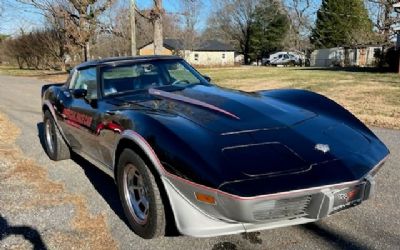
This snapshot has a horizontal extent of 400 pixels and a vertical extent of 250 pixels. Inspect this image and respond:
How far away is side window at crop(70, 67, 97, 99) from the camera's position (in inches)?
184

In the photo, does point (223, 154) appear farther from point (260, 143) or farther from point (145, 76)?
point (145, 76)

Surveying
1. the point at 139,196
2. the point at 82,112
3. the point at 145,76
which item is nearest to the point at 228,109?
the point at 139,196

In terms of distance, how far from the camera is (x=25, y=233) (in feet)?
12.0

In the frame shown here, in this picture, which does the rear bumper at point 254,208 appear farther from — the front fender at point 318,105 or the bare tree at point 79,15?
the bare tree at point 79,15

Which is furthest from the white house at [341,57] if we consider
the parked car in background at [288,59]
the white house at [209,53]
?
the white house at [209,53]

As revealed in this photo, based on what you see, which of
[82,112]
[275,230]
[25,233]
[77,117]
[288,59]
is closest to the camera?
[275,230]

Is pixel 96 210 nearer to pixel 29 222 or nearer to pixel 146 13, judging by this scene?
pixel 29 222

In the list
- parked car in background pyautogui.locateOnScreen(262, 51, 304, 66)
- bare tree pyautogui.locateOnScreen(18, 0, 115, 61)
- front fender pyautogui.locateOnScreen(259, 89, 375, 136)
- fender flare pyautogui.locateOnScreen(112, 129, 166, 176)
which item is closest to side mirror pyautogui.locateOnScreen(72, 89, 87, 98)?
fender flare pyautogui.locateOnScreen(112, 129, 166, 176)

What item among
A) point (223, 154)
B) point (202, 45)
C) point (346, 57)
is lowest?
point (223, 154)

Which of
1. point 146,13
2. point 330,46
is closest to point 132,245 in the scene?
point 146,13

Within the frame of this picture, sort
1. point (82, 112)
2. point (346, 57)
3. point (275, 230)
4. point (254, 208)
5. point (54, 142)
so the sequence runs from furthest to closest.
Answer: point (346, 57)
point (54, 142)
point (82, 112)
point (275, 230)
point (254, 208)

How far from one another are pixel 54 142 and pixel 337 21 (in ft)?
168

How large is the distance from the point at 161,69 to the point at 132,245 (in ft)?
7.50

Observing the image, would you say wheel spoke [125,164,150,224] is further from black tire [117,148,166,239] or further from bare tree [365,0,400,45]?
bare tree [365,0,400,45]
